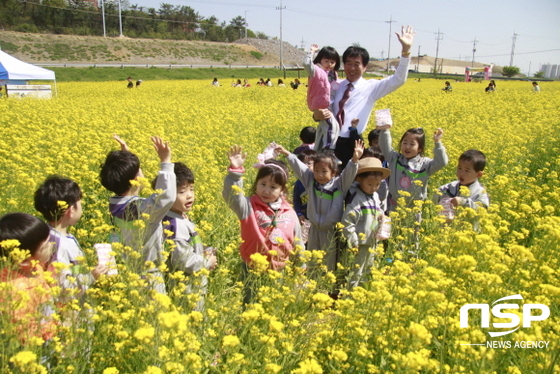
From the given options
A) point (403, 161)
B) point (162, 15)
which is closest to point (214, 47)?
point (162, 15)

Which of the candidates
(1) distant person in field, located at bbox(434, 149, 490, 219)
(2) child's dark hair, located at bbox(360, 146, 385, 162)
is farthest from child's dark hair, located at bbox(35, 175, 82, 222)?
(1) distant person in field, located at bbox(434, 149, 490, 219)

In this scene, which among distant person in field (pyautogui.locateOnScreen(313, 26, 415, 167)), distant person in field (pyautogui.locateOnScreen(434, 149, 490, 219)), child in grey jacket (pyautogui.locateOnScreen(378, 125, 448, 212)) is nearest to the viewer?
distant person in field (pyautogui.locateOnScreen(434, 149, 490, 219))

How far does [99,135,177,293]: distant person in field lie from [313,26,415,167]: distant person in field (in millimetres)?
2183

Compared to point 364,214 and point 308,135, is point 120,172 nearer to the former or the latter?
point 364,214

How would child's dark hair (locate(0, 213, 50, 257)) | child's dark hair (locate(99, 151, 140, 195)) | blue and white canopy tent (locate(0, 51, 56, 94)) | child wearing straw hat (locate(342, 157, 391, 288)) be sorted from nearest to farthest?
1. child's dark hair (locate(0, 213, 50, 257))
2. child's dark hair (locate(99, 151, 140, 195))
3. child wearing straw hat (locate(342, 157, 391, 288))
4. blue and white canopy tent (locate(0, 51, 56, 94))

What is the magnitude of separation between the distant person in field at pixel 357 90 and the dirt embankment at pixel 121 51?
33573 mm

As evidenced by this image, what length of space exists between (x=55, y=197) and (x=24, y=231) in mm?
445

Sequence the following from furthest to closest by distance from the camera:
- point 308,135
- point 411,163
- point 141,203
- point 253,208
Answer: point 308,135, point 411,163, point 253,208, point 141,203

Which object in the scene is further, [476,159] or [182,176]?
[476,159]

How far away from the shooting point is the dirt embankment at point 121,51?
1742 inches

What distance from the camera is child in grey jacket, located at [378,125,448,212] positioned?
405cm

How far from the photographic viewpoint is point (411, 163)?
165 inches

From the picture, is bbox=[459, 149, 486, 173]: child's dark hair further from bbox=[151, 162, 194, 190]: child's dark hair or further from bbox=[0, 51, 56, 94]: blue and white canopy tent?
bbox=[0, 51, 56, 94]: blue and white canopy tent

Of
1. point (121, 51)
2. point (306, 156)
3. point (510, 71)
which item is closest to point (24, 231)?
point (306, 156)
